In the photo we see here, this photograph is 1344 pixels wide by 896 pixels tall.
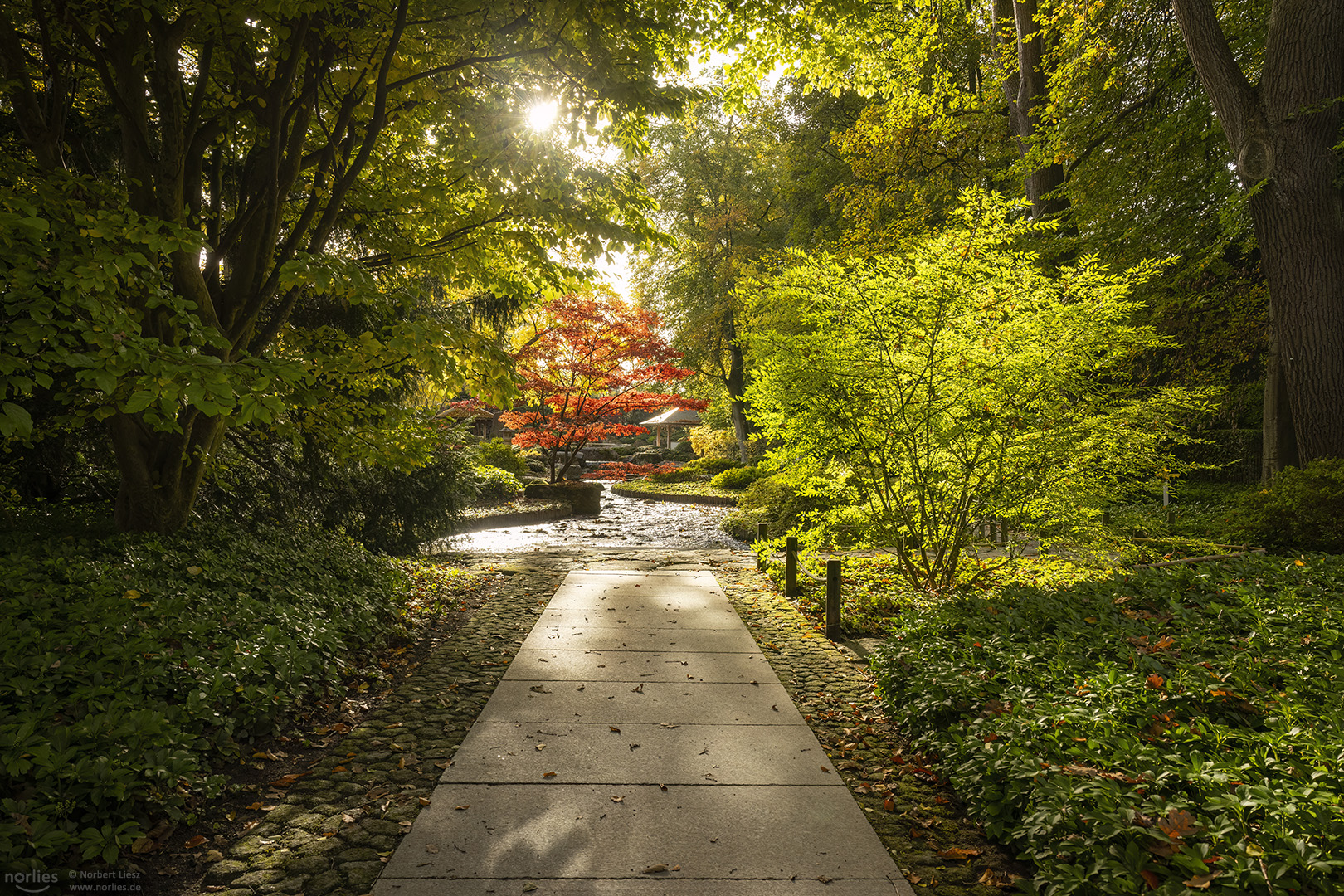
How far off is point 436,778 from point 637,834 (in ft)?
Result: 3.77

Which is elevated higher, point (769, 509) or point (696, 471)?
point (769, 509)

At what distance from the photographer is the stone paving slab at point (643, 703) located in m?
4.14

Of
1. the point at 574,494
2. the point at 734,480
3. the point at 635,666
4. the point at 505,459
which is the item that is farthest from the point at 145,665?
the point at 734,480

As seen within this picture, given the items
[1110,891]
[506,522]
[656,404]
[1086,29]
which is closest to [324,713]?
[1110,891]

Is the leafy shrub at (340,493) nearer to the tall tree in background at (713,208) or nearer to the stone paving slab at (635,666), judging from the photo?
the stone paving slab at (635,666)

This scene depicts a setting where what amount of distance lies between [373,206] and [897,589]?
20.6 ft

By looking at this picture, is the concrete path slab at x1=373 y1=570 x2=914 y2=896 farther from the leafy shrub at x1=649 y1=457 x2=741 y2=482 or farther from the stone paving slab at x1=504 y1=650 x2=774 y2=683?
the leafy shrub at x1=649 y1=457 x2=741 y2=482

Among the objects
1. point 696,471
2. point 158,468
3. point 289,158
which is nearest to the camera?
point 289,158

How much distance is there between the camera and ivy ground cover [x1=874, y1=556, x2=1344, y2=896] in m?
Answer: 2.15

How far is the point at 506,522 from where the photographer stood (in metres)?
15.9

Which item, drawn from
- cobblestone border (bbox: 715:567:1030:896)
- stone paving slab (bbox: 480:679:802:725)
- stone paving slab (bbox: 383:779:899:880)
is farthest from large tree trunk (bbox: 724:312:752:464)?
stone paving slab (bbox: 383:779:899:880)

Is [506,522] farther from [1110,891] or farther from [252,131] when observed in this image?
[1110,891]

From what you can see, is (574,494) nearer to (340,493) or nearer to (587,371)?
(587,371)

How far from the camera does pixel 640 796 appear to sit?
10.7 ft
